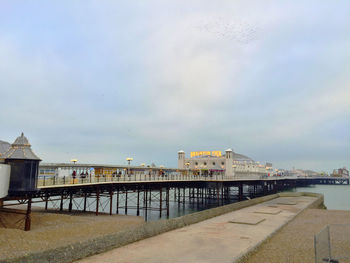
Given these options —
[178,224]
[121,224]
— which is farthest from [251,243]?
[121,224]

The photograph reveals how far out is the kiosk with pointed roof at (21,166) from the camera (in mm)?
20234

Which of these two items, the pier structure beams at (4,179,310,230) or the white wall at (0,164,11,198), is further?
the pier structure beams at (4,179,310,230)

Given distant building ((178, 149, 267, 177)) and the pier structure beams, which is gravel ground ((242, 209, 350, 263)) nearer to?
the pier structure beams

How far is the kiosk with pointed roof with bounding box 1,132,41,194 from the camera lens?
66.4 ft

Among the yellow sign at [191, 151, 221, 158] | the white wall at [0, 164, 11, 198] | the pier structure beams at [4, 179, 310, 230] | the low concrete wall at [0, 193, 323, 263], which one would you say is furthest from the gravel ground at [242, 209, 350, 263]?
the yellow sign at [191, 151, 221, 158]

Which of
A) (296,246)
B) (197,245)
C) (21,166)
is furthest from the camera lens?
(21,166)

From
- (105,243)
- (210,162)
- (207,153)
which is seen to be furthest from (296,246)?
(207,153)

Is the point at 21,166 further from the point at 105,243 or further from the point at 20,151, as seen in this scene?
the point at 105,243

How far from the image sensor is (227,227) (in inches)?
921

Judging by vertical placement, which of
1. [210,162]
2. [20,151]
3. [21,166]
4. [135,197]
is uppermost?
[210,162]

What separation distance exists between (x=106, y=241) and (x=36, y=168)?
389 inches

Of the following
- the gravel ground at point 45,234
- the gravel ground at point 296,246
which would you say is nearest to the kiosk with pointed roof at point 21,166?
the gravel ground at point 45,234

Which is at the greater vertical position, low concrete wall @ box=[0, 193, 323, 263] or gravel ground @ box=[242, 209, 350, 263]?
low concrete wall @ box=[0, 193, 323, 263]

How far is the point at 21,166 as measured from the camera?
20.6m
